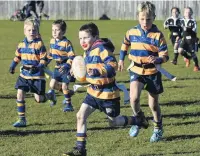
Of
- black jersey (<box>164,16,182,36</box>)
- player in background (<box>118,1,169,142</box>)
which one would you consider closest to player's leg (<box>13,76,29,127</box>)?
player in background (<box>118,1,169,142</box>)

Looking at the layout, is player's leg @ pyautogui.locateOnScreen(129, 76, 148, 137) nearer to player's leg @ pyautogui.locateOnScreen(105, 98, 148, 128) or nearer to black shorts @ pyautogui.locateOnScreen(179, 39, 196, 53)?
player's leg @ pyautogui.locateOnScreen(105, 98, 148, 128)

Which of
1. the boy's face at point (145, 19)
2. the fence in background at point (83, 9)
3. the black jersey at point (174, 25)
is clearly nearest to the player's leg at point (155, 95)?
the boy's face at point (145, 19)

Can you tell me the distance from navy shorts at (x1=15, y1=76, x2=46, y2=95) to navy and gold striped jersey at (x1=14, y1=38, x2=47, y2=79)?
69 mm

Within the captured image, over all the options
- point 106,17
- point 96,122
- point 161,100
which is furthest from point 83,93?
point 106,17

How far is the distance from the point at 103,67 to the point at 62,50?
13.1 feet

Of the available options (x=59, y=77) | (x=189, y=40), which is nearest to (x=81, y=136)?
(x=59, y=77)

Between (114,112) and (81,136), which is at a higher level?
(114,112)

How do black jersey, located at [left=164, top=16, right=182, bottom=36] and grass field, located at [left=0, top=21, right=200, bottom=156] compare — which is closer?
grass field, located at [left=0, top=21, right=200, bottom=156]

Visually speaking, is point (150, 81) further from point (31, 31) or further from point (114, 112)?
point (31, 31)

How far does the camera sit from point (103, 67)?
766cm

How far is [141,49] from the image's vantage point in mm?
8773

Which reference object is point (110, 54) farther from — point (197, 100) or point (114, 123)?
point (197, 100)

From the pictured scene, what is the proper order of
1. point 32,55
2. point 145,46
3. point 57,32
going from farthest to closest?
point 57,32 → point 32,55 → point 145,46

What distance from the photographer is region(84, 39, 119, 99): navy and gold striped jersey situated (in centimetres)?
766
